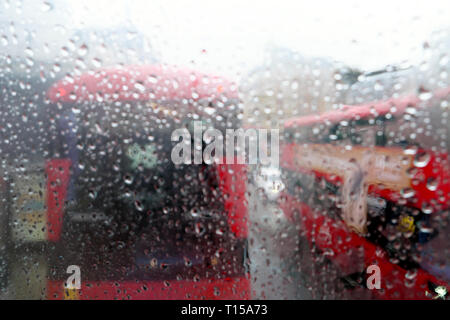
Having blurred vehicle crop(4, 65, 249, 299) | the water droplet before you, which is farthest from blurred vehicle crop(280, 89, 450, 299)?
blurred vehicle crop(4, 65, 249, 299)

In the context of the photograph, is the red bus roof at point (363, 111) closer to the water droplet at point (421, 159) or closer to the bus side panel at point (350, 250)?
the water droplet at point (421, 159)

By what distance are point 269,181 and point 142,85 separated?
54 cm

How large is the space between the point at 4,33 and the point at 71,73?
0.85 feet

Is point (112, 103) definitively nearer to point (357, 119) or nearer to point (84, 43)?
point (84, 43)

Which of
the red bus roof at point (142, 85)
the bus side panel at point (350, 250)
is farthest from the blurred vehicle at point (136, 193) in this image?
the bus side panel at point (350, 250)

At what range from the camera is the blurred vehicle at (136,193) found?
1.02 m

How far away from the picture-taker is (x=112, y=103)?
3.43 feet

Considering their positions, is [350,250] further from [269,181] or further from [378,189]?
[269,181]

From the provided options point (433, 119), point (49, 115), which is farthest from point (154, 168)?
point (433, 119)

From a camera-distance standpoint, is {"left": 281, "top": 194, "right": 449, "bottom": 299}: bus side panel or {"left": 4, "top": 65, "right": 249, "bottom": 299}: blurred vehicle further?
{"left": 4, "top": 65, "right": 249, "bottom": 299}: blurred vehicle

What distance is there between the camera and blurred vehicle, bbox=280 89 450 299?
84 cm

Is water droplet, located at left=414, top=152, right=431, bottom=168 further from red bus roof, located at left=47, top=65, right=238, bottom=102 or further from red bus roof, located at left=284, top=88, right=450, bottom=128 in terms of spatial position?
red bus roof, located at left=47, top=65, right=238, bottom=102

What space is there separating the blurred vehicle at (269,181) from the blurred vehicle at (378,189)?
0.10 ft

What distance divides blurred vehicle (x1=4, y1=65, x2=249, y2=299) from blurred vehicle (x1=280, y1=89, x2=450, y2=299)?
0.78ft
